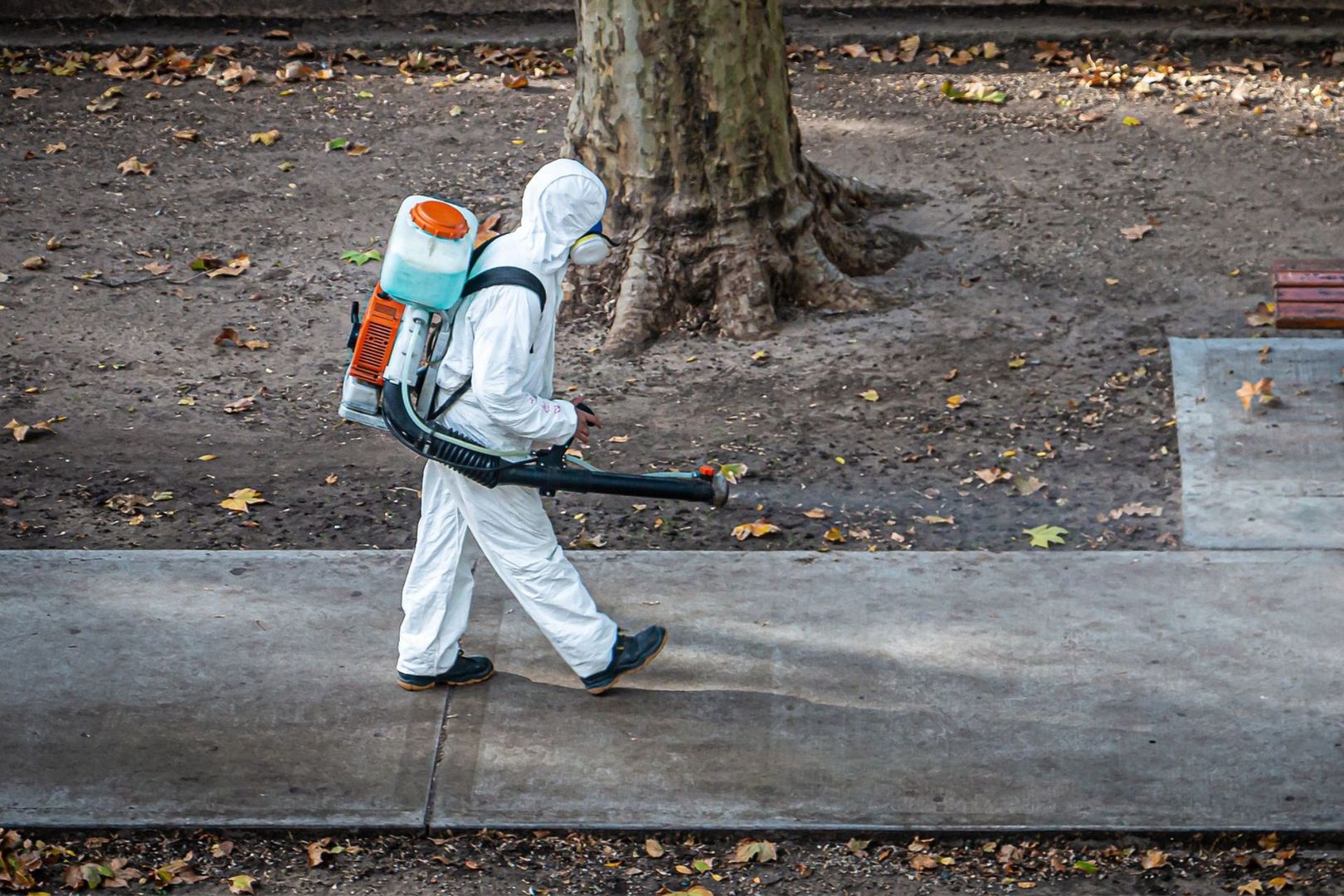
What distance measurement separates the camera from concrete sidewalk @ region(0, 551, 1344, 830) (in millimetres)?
4633

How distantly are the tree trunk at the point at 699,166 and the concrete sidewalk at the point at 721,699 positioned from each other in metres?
2.37

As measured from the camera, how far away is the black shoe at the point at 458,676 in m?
5.14

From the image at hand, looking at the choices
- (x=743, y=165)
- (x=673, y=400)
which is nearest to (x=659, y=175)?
(x=743, y=165)

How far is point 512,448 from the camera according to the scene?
16.0ft

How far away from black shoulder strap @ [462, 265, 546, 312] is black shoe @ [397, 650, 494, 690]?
4.18 ft

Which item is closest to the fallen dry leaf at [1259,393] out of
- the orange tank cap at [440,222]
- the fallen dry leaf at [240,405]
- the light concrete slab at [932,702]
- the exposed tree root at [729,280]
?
the light concrete slab at [932,702]

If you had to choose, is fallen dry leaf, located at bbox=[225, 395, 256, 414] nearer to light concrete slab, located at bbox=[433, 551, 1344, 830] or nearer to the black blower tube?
light concrete slab, located at bbox=[433, 551, 1344, 830]

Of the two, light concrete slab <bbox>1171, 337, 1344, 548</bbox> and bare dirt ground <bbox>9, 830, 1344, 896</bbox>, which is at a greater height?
light concrete slab <bbox>1171, 337, 1344, 548</bbox>

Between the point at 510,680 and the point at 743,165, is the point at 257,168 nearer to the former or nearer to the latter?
the point at 743,165

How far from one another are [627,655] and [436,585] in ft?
2.18

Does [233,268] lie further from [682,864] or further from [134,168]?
[682,864]

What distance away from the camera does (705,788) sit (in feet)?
15.4

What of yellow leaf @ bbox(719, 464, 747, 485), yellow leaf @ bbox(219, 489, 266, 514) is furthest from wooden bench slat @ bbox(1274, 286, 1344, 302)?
yellow leaf @ bbox(219, 489, 266, 514)

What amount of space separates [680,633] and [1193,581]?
187cm
